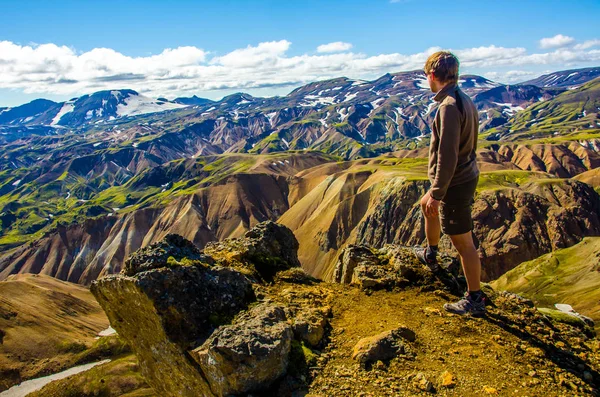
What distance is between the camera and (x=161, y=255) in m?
9.69

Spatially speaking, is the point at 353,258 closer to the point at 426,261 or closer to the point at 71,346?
the point at 426,261

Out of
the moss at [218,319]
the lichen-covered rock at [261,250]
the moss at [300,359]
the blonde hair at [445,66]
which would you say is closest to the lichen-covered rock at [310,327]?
the moss at [300,359]

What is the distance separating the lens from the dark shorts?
788cm

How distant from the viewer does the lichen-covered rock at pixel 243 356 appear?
7.12m

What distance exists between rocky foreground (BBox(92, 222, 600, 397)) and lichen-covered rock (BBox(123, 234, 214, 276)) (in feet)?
0.11

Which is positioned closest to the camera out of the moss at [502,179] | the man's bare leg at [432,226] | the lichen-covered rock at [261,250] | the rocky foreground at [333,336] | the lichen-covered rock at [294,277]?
the rocky foreground at [333,336]

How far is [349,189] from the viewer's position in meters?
135

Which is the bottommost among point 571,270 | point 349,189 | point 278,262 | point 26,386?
point 26,386

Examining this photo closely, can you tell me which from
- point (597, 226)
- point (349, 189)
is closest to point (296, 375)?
point (597, 226)

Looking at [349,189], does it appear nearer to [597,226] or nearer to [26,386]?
[597,226]

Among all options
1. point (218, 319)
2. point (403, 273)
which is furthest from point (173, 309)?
point (403, 273)

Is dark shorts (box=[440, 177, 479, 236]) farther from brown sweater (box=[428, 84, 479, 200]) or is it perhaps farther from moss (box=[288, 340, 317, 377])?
moss (box=[288, 340, 317, 377])

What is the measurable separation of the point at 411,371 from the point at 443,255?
229 inches

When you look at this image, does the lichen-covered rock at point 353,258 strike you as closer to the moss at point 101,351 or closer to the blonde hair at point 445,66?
the blonde hair at point 445,66
